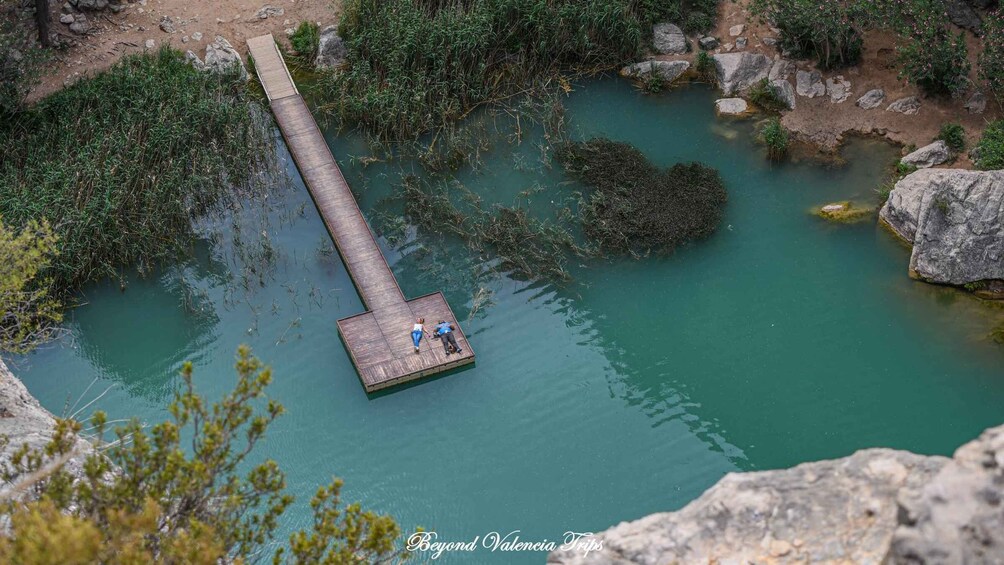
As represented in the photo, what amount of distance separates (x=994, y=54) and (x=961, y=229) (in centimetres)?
477

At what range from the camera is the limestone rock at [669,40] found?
26062 millimetres

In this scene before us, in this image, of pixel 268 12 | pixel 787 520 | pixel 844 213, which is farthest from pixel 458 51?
pixel 787 520

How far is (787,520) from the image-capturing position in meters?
10.7

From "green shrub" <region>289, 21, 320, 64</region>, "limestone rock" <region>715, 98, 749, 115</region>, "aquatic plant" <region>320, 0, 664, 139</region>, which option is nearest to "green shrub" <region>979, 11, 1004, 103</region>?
"limestone rock" <region>715, 98, 749, 115</region>

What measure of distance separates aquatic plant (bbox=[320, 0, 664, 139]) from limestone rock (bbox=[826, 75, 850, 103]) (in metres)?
4.77

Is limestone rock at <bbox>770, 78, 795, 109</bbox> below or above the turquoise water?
above

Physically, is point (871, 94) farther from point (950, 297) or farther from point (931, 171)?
point (950, 297)

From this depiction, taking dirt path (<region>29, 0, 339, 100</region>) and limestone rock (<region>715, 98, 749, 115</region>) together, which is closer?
limestone rock (<region>715, 98, 749, 115</region>)

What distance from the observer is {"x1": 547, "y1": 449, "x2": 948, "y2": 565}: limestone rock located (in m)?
10.3

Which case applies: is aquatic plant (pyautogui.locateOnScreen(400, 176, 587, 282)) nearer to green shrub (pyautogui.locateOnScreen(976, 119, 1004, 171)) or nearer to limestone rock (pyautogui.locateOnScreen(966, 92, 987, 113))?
green shrub (pyautogui.locateOnScreen(976, 119, 1004, 171))

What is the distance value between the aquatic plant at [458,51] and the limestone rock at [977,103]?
7.93 m

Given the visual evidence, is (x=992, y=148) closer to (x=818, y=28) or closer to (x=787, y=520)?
(x=818, y=28)

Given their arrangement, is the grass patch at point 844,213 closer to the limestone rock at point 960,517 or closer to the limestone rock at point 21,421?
the limestone rock at point 960,517

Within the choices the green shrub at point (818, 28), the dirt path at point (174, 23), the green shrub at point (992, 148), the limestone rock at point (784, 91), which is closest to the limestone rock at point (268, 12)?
the dirt path at point (174, 23)
